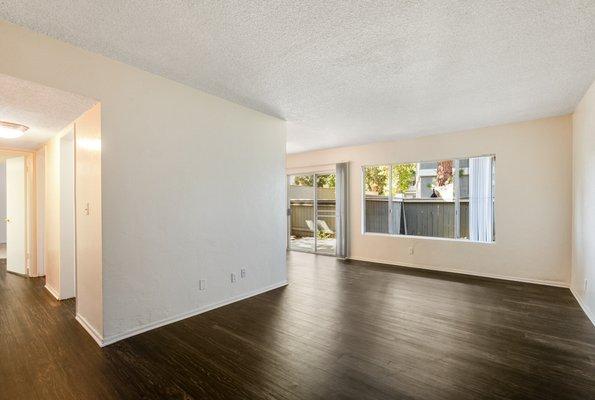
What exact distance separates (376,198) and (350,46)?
14.5 ft

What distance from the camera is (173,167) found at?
305cm

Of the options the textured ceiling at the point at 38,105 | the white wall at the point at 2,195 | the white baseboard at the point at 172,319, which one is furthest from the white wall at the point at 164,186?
the white wall at the point at 2,195

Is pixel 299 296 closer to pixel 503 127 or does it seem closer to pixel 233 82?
pixel 233 82

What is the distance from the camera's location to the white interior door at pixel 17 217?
197 inches

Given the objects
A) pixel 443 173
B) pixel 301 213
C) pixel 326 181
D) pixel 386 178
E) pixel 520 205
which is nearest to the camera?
pixel 520 205

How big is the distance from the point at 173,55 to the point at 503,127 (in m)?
4.87

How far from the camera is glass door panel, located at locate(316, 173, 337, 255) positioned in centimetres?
702

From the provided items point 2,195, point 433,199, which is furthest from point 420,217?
point 2,195

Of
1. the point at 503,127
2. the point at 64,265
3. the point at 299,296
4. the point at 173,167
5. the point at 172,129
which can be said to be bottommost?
the point at 299,296

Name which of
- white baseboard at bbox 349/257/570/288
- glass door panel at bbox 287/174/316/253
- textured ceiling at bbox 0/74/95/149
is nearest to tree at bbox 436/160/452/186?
white baseboard at bbox 349/257/570/288

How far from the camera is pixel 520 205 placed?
14.8 ft

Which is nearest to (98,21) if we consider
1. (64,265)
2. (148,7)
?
(148,7)

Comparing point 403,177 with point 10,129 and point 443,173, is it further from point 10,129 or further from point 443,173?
point 10,129

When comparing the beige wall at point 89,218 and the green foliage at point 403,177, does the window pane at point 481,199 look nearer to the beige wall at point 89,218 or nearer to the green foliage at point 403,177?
the green foliage at point 403,177
